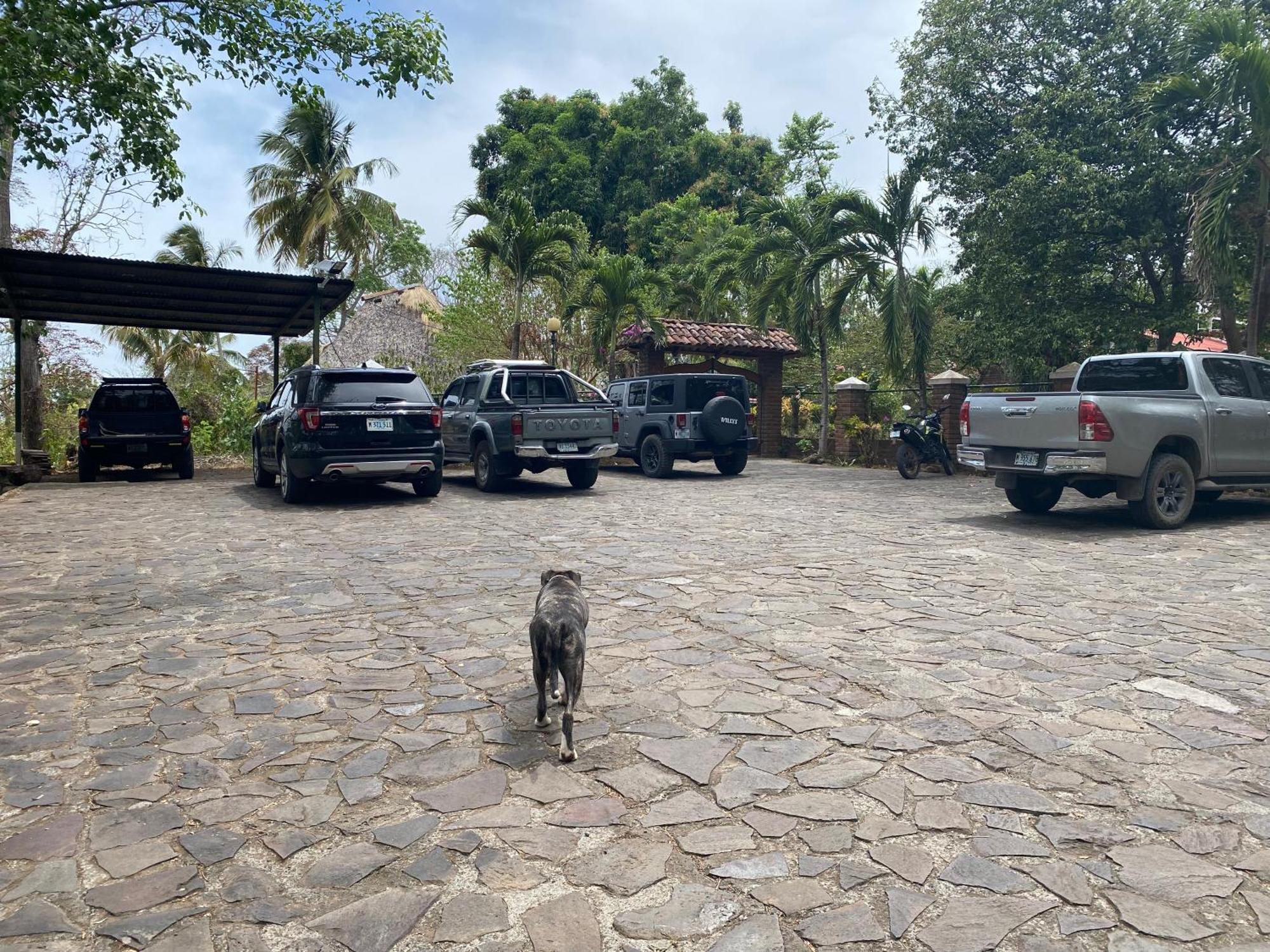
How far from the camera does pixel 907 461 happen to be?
17.9m

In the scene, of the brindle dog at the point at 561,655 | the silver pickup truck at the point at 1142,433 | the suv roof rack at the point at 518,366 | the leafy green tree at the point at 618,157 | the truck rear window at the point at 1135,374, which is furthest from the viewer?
the leafy green tree at the point at 618,157

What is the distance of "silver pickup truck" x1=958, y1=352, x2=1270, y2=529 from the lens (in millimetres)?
9727

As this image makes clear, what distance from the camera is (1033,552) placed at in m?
8.71

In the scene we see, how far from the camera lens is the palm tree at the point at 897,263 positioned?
19.8m

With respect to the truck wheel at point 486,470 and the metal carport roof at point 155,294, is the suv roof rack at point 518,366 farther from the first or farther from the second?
the metal carport roof at point 155,294

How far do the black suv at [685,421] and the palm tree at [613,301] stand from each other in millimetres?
5147

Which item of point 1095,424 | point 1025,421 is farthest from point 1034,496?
point 1095,424

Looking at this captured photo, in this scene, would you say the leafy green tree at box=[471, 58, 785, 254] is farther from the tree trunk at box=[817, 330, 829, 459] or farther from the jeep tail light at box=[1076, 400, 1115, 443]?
the jeep tail light at box=[1076, 400, 1115, 443]

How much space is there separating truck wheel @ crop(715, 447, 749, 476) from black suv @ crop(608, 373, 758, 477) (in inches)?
0.5

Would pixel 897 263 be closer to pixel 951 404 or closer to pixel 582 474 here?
pixel 951 404

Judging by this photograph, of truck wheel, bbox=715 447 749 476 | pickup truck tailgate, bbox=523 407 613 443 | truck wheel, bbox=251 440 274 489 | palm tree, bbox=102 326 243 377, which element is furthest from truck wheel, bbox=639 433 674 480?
palm tree, bbox=102 326 243 377

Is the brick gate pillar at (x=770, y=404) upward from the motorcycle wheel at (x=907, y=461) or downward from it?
upward

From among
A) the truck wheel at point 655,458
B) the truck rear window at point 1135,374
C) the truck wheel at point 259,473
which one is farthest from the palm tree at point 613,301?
the truck rear window at point 1135,374

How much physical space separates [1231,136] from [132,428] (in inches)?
813
